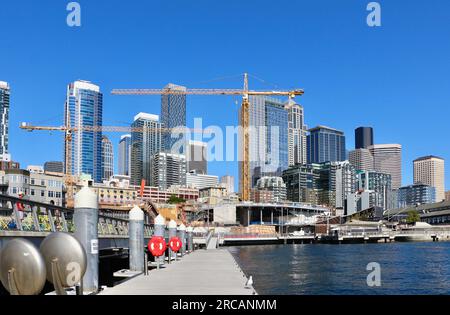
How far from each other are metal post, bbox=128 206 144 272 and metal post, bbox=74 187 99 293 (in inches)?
414

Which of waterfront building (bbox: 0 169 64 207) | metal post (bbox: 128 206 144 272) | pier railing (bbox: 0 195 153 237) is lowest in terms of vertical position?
metal post (bbox: 128 206 144 272)

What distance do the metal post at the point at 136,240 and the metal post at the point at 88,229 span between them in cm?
1051

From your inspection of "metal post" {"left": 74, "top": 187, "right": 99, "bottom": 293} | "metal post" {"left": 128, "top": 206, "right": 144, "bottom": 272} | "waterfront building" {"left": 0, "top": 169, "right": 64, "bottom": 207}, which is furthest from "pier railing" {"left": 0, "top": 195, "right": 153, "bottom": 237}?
"waterfront building" {"left": 0, "top": 169, "right": 64, "bottom": 207}

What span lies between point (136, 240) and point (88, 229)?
1106cm

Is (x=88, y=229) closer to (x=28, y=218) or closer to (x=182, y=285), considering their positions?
(x=182, y=285)

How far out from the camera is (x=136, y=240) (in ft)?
105

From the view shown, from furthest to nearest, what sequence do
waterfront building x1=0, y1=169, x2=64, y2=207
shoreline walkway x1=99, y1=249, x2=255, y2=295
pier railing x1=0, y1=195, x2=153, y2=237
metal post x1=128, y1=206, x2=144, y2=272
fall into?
waterfront building x1=0, y1=169, x2=64, y2=207
metal post x1=128, y1=206, x2=144, y2=272
pier railing x1=0, y1=195, x2=153, y2=237
shoreline walkway x1=99, y1=249, x2=255, y2=295

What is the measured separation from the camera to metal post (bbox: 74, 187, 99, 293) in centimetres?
2112

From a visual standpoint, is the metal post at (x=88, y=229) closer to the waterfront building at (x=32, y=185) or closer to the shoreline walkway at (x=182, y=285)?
the shoreline walkway at (x=182, y=285)

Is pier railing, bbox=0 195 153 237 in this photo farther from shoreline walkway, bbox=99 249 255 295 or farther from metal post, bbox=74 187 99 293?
shoreline walkway, bbox=99 249 255 295

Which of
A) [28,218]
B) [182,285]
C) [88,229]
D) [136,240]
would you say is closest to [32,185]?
[28,218]

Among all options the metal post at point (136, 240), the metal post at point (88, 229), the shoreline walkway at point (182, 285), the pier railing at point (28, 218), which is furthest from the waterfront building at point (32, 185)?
the metal post at point (88, 229)

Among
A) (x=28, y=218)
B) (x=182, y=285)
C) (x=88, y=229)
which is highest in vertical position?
(x=28, y=218)
